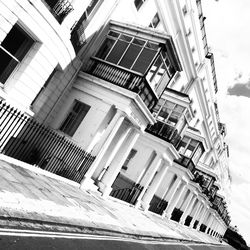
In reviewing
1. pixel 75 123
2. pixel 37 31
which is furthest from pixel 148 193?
pixel 37 31

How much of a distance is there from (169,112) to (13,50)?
44.7ft

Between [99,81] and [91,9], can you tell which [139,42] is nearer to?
[91,9]

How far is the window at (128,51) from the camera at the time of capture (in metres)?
15.6

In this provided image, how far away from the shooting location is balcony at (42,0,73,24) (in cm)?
1252

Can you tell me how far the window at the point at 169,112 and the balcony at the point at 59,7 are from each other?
12.0 m

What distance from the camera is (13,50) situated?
482 inches

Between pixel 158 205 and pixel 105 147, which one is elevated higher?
pixel 105 147

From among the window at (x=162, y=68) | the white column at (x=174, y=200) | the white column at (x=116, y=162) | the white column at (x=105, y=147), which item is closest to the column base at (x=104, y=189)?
the white column at (x=116, y=162)

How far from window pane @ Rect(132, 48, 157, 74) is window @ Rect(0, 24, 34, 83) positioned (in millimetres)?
5747

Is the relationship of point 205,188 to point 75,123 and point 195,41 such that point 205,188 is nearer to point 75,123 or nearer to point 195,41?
point 195,41

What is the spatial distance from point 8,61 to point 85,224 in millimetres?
7600

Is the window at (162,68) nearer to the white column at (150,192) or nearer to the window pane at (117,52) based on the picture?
the window pane at (117,52)

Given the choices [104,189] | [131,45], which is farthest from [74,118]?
[131,45]

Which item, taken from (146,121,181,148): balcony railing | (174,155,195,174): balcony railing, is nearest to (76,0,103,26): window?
(146,121,181,148): balcony railing
